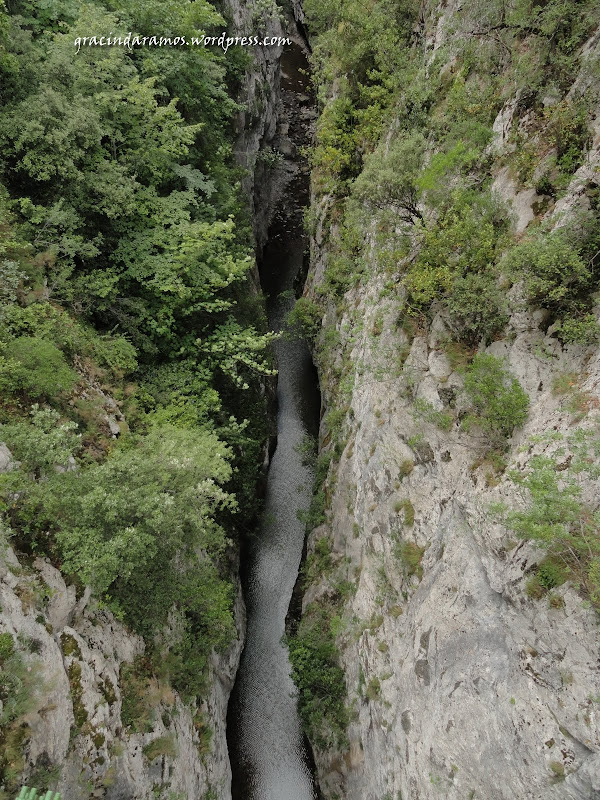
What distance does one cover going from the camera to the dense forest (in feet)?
23.4

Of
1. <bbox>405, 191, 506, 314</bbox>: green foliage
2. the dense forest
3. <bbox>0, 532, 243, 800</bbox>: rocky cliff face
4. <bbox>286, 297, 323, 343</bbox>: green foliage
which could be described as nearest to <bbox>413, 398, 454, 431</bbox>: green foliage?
<bbox>405, 191, 506, 314</bbox>: green foliage

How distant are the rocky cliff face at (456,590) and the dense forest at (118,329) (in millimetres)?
3301

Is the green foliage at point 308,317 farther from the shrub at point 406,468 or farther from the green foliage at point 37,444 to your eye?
the green foliage at point 37,444

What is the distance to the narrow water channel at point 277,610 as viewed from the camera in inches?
507

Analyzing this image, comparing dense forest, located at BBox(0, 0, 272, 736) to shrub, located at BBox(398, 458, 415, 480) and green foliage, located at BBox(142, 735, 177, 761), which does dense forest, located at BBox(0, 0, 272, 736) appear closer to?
green foliage, located at BBox(142, 735, 177, 761)

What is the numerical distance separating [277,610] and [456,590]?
9718 mm

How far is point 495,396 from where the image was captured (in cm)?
693

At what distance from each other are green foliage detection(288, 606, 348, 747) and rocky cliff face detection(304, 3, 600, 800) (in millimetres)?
421

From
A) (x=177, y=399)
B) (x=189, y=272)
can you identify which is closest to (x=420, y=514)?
(x=177, y=399)

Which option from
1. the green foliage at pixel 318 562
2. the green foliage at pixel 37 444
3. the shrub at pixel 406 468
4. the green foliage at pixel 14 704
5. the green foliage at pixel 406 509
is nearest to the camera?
the green foliage at pixel 14 704

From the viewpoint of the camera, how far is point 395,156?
9609 millimetres

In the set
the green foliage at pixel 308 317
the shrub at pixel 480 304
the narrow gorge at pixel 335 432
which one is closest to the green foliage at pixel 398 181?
the narrow gorge at pixel 335 432

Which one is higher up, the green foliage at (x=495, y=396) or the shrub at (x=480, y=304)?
the shrub at (x=480, y=304)

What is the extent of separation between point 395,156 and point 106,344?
746 cm
